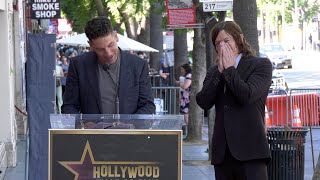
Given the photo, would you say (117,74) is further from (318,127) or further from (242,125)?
(318,127)

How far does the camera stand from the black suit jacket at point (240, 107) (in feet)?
16.9

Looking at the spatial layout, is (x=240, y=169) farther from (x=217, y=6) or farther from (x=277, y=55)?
(x=277, y=55)

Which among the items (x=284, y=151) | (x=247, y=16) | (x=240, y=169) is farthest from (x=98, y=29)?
(x=247, y=16)

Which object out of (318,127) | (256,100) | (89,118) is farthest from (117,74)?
(318,127)

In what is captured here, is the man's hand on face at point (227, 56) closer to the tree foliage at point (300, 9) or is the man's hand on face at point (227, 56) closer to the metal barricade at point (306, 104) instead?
the metal barricade at point (306, 104)

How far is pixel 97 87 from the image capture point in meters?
5.14

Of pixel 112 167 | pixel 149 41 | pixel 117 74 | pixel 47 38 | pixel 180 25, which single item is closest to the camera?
pixel 112 167

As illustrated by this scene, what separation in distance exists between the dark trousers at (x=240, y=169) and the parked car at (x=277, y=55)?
156 ft

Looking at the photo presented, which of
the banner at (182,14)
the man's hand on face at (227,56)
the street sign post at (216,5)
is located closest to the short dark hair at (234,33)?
the man's hand on face at (227,56)

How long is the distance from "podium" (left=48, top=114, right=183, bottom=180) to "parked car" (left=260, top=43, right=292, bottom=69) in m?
48.4

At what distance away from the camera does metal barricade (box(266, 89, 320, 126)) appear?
18359mm

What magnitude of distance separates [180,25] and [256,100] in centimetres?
935

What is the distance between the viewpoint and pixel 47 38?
8.33 m

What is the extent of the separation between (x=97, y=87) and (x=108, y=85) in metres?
0.08
